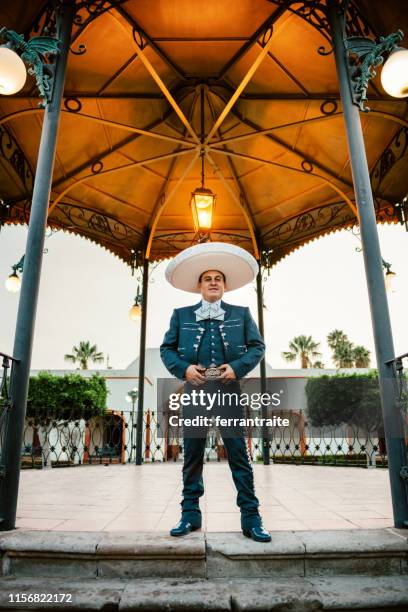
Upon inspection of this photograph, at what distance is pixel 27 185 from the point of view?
678 centimetres

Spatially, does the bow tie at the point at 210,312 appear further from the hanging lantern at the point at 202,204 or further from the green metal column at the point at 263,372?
the green metal column at the point at 263,372

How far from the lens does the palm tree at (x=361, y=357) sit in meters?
48.9

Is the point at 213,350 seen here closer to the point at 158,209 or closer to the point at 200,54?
the point at 200,54

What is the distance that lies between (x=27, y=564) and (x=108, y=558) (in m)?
0.54

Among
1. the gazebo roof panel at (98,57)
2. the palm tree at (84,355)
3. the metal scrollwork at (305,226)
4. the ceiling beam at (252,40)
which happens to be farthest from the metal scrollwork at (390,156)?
the palm tree at (84,355)

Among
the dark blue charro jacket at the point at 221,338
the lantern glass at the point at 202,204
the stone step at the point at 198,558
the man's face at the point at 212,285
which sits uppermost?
the lantern glass at the point at 202,204

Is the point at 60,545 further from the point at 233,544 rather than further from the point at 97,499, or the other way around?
the point at 97,499

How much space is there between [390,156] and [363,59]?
9.45ft

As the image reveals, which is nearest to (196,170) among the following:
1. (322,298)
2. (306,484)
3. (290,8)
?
(290,8)

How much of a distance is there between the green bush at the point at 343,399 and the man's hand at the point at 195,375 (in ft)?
80.4

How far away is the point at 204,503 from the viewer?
4.14 metres

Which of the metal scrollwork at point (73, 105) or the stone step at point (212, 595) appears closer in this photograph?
the stone step at point (212, 595)

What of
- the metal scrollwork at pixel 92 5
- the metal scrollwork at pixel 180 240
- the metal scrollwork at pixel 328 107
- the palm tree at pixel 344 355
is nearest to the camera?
the metal scrollwork at pixel 92 5

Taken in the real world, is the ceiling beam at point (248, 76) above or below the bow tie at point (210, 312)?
above
